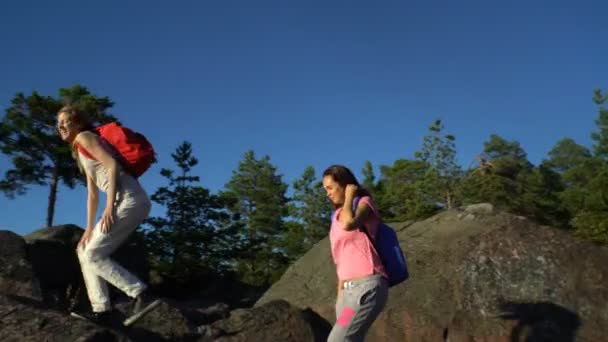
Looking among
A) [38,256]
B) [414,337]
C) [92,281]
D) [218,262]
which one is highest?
[218,262]

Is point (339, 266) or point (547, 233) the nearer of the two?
point (339, 266)

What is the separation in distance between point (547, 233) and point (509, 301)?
3.70 ft

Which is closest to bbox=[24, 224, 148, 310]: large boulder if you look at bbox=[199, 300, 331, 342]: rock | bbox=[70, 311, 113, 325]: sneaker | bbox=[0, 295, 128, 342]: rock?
bbox=[199, 300, 331, 342]: rock

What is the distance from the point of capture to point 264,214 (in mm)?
39406

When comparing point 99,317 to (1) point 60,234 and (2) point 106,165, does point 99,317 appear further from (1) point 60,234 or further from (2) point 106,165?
(1) point 60,234

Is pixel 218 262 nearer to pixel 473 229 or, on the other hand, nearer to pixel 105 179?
pixel 473 229

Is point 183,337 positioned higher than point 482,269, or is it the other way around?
point 482,269

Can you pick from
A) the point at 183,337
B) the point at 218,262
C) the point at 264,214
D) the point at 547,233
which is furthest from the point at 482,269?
the point at 264,214

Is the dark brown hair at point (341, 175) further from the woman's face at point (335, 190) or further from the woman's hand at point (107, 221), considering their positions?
the woman's hand at point (107, 221)

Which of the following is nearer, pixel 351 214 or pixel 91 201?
pixel 351 214

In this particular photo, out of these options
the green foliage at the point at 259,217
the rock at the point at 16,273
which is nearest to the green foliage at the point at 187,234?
the green foliage at the point at 259,217

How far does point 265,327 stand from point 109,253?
92.8 inches

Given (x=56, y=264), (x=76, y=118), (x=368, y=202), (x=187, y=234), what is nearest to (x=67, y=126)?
(x=76, y=118)

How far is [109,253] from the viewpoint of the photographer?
161 inches
